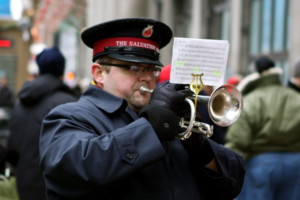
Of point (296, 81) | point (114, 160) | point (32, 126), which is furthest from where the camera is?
point (296, 81)

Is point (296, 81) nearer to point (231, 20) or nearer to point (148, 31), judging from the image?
point (148, 31)

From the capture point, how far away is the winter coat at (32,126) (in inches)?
202

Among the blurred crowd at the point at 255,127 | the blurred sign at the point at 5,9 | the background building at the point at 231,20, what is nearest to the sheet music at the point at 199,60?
the blurred crowd at the point at 255,127

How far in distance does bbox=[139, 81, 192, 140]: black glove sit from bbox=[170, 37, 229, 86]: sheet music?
8 cm

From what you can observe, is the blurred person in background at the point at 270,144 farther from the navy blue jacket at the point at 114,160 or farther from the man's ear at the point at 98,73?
the man's ear at the point at 98,73

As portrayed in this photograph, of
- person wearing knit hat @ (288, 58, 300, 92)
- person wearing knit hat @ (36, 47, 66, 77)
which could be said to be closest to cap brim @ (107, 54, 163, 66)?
person wearing knit hat @ (36, 47, 66, 77)

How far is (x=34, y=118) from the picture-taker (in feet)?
17.4

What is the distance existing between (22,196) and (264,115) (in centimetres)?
245

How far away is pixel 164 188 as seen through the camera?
2686 millimetres

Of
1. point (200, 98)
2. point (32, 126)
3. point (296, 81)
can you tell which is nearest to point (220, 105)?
point (200, 98)

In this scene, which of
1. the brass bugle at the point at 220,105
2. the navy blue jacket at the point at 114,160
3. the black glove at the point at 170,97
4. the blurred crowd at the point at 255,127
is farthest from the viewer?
the blurred crowd at the point at 255,127

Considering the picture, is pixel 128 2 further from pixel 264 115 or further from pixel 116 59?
pixel 116 59

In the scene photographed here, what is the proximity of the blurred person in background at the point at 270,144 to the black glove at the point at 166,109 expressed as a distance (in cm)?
306

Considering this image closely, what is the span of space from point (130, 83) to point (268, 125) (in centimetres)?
311
